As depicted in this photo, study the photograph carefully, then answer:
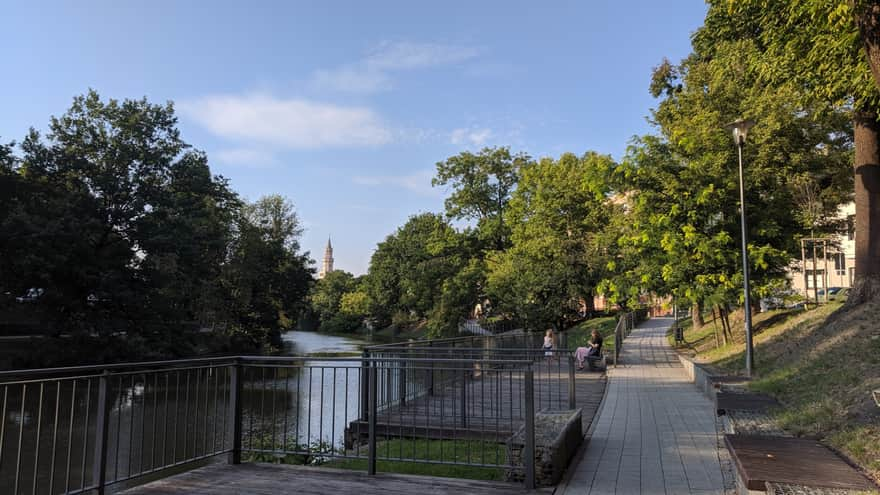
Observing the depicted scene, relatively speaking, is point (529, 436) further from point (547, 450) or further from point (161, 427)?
point (161, 427)

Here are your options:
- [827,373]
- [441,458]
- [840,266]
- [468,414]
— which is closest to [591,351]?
[827,373]

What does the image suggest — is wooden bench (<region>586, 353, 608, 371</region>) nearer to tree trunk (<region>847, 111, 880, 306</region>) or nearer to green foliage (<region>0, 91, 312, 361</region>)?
tree trunk (<region>847, 111, 880, 306</region>)

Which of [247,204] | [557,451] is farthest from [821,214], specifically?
[247,204]

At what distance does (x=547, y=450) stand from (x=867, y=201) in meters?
13.0

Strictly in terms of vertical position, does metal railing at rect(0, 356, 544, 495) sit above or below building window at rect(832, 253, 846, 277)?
below

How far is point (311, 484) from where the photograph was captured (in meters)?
5.26

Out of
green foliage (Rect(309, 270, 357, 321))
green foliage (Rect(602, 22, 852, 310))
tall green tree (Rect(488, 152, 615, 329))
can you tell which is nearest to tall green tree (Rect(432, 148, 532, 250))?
tall green tree (Rect(488, 152, 615, 329))

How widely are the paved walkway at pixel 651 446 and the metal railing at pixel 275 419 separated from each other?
0.89 metres

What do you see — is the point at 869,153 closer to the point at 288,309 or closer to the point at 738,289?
the point at 738,289

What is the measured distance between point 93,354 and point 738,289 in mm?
27892

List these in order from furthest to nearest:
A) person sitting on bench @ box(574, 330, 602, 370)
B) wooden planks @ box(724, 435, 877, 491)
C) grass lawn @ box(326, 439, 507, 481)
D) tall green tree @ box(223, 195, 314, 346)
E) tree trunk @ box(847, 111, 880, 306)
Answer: tall green tree @ box(223, 195, 314, 346), person sitting on bench @ box(574, 330, 602, 370), tree trunk @ box(847, 111, 880, 306), grass lawn @ box(326, 439, 507, 481), wooden planks @ box(724, 435, 877, 491)

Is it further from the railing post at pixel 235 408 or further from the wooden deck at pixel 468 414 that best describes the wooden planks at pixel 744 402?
Answer: the railing post at pixel 235 408

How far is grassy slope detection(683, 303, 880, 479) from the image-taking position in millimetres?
5974

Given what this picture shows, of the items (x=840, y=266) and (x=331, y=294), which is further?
(x=331, y=294)
